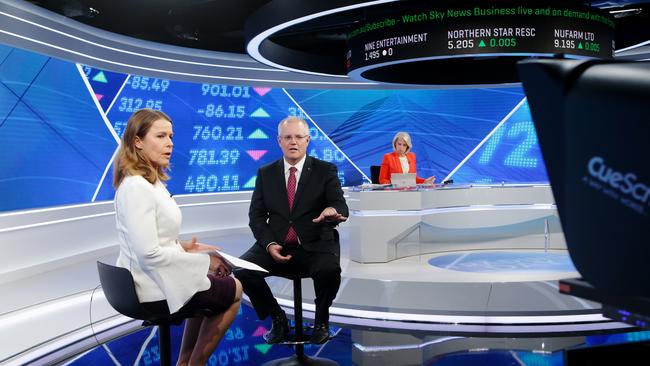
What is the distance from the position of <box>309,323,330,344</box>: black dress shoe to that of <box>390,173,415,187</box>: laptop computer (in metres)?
3.16

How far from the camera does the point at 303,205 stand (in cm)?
331

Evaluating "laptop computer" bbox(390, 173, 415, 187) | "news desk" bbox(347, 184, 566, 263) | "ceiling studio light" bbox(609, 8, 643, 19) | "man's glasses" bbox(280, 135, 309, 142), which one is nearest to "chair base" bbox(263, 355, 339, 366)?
"man's glasses" bbox(280, 135, 309, 142)

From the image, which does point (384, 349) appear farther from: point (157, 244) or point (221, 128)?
point (221, 128)

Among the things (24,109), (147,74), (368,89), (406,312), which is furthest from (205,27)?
(406,312)

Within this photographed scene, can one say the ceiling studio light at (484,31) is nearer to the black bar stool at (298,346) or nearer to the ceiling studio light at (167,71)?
the ceiling studio light at (167,71)

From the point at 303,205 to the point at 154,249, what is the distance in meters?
1.17

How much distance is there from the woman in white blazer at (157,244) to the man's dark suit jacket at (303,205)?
2.35 ft

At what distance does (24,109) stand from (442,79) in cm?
463

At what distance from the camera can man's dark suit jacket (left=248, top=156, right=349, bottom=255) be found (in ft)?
10.8

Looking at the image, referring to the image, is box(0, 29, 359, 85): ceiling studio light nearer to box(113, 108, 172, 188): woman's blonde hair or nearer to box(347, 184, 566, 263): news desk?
box(347, 184, 566, 263): news desk

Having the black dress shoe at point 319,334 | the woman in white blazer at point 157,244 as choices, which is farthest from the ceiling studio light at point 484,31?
the woman in white blazer at point 157,244

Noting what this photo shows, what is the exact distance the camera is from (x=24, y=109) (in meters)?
5.61

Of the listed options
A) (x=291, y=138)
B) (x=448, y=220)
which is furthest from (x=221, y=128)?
(x=291, y=138)

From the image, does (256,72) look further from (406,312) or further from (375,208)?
(406,312)
